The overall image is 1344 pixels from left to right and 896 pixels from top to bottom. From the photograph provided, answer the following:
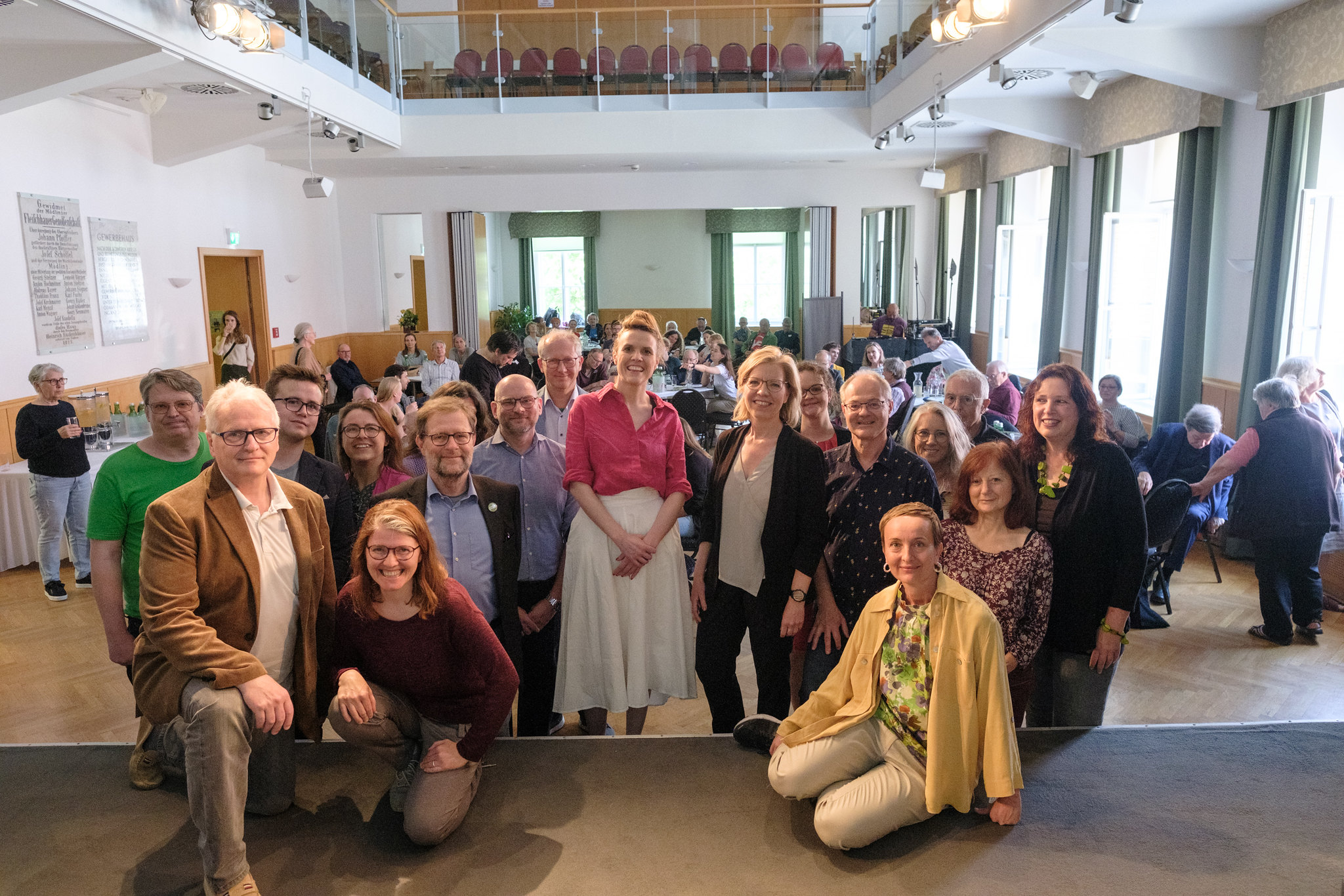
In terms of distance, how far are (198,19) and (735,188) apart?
8342 millimetres

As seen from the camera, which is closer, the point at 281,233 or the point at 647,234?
the point at 281,233

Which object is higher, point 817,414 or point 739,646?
point 817,414

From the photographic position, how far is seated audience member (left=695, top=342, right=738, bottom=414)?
754cm

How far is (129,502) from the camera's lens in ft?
8.93

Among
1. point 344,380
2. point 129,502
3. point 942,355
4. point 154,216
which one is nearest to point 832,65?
point 942,355

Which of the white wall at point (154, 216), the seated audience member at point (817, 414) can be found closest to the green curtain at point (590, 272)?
the white wall at point (154, 216)

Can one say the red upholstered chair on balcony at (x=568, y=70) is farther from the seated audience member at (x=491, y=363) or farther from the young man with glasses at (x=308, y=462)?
the young man with glasses at (x=308, y=462)

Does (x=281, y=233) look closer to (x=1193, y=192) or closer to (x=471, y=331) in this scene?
(x=471, y=331)

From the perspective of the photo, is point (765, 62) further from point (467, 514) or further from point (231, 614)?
point (231, 614)

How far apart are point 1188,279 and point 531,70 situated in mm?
7385

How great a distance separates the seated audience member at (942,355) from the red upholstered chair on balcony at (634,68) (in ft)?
14.3

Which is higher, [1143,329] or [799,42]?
[799,42]

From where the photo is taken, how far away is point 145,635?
2406mm

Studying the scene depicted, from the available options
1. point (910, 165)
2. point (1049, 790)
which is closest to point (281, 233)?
point (910, 165)
